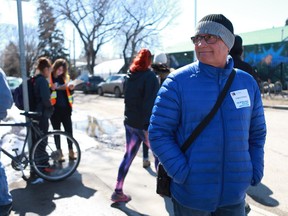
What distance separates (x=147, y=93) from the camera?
409 cm

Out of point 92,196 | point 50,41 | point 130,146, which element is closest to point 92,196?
point 92,196

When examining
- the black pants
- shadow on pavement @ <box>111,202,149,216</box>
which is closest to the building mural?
the black pants

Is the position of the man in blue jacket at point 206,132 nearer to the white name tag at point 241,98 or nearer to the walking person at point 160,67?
the white name tag at point 241,98

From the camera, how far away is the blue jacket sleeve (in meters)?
1.97

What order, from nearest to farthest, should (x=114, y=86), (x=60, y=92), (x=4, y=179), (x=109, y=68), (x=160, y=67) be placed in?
(x=4, y=179) → (x=160, y=67) → (x=60, y=92) → (x=114, y=86) → (x=109, y=68)

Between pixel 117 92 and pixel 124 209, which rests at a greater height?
pixel 124 209

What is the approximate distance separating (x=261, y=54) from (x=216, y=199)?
94.7ft

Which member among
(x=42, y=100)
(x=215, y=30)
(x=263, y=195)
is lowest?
(x=263, y=195)

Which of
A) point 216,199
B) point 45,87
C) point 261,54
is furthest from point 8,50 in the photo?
point 216,199

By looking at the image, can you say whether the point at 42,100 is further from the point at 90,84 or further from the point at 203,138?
the point at 90,84

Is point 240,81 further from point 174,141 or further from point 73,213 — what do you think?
point 73,213

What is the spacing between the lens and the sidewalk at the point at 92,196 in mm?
3920

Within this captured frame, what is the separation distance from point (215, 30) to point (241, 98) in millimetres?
425

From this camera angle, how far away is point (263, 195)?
4465 millimetres
